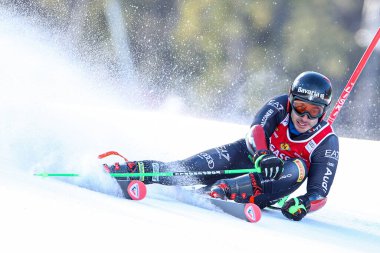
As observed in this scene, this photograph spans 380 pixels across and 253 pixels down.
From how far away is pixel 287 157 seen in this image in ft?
17.5

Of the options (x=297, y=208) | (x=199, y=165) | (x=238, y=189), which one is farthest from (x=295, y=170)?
(x=199, y=165)

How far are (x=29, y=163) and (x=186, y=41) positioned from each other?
65.1 feet

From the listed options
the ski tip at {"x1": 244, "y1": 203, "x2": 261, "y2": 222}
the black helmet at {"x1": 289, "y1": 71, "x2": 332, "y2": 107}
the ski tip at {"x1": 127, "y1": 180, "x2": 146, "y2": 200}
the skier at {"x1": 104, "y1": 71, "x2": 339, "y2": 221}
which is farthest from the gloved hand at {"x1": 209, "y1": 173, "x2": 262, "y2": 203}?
the ski tip at {"x1": 127, "y1": 180, "x2": 146, "y2": 200}

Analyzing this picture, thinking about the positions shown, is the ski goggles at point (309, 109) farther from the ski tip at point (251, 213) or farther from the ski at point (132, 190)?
the ski at point (132, 190)

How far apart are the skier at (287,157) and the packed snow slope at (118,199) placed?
191mm

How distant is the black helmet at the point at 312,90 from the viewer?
5043 millimetres

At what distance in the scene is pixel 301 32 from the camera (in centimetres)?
2258

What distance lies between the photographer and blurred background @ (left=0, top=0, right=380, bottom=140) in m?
21.5

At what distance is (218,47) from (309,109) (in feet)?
61.0

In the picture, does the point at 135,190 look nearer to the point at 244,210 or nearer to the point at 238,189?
the point at 244,210

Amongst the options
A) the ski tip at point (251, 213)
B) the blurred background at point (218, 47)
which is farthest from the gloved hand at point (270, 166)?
the blurred background at point (218, 47)

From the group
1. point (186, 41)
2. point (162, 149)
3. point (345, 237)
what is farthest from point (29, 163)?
point (186, 41)

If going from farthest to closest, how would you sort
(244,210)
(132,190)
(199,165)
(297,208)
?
(199,165) → (297,208) → (244,210) → (132,190)

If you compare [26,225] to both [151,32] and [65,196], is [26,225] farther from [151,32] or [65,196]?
[151,32]
